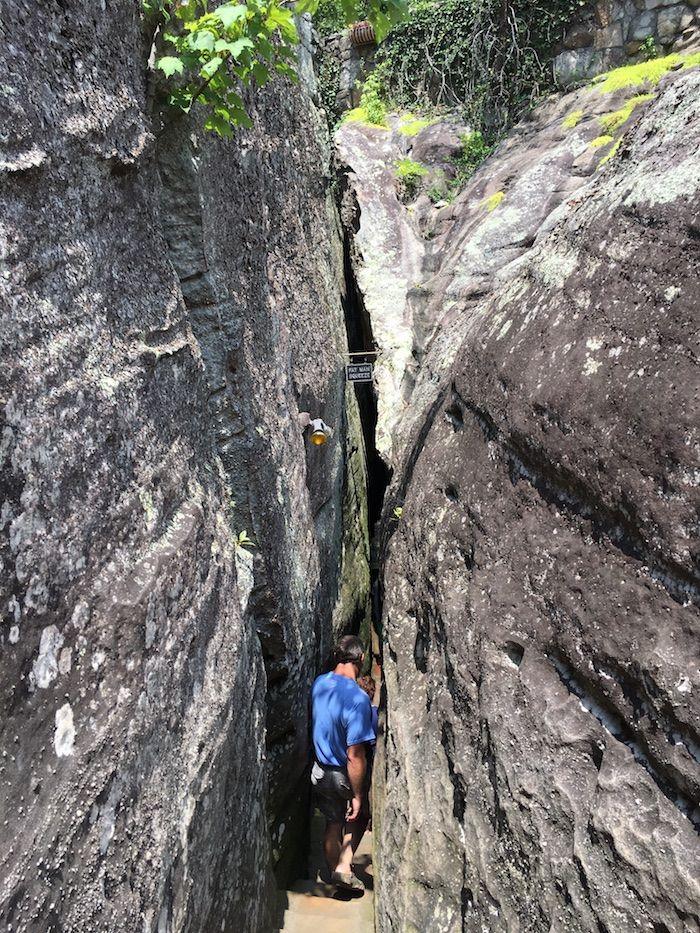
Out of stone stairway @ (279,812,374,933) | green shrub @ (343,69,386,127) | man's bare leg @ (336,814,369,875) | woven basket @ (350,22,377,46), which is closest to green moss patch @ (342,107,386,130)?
green shrub @ (343,69,386,127)

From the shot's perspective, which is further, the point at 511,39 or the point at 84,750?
the point at 511,39

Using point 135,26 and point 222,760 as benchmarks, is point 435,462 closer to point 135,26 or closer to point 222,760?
point 222,760

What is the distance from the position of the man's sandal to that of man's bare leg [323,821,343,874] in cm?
5

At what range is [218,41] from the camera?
7.50ft

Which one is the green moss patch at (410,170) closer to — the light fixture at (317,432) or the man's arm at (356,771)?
the light fixture at (317,432)

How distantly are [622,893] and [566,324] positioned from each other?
6.01ft

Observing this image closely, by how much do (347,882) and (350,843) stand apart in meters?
0.22

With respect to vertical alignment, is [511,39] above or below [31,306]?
above

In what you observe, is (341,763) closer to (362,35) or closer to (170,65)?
(170,65)

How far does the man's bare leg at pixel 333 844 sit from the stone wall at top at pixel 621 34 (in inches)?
315

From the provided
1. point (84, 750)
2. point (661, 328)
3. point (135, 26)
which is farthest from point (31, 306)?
point (661, 328)

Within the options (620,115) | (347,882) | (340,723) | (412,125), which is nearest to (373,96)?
(412,125)

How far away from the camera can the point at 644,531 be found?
5.94 feet

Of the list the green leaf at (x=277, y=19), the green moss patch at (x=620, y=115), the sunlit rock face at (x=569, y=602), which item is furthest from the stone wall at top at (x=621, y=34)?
the green leaf at (x=277, y=19)
